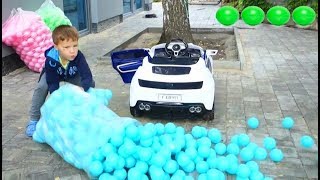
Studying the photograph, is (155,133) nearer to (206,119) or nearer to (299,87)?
(206,119)

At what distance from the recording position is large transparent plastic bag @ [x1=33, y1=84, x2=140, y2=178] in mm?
2984

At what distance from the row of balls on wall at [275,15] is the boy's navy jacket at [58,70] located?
1741mm

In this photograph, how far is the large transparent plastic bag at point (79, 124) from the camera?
A: 298cm

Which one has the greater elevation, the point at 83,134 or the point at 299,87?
the point at 83,134

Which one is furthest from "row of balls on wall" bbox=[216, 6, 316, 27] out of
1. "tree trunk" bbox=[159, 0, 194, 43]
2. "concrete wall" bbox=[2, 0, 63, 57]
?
"tree trunk" bbox=[159, 0, 194, 43]

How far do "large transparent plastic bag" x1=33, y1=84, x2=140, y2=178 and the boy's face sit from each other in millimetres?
277

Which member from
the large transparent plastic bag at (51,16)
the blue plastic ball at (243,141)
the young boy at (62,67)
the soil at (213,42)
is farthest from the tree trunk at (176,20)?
the blue plastic ball at (243,141)

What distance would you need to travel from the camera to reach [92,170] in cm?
286

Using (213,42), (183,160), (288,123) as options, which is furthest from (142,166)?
(213,42)

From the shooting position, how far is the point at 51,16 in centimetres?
677

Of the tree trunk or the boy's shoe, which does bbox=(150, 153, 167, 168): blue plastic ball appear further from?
the tree trunk

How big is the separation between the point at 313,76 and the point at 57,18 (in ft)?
14.2

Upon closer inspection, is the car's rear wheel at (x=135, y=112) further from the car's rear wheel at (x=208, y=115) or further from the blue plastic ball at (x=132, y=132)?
the blue plastic ball at (x=132, y=132)

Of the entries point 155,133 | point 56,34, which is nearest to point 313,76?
point 155,133
